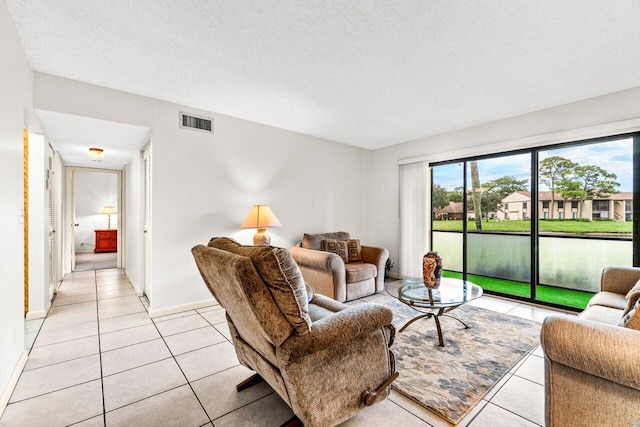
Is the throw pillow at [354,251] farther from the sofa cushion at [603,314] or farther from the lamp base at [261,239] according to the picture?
the sofa cushion at [603,314]

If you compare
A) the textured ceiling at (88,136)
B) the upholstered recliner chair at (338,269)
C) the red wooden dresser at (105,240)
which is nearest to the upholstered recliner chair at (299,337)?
the upholstered recliner chair at (338,269)

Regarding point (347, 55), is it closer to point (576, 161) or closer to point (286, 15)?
point (286, 15)

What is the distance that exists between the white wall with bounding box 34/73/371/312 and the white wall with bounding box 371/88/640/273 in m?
1.19

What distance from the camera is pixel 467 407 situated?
70.6 inches

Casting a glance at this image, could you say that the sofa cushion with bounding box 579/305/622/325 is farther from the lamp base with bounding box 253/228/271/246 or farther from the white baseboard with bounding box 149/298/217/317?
the white baseboard with bounding box 149/298/217/317

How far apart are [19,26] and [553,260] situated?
19.6ft

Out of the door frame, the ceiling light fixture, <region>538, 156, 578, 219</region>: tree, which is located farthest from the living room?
the door frame

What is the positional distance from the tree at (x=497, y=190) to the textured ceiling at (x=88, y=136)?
4.80 metres

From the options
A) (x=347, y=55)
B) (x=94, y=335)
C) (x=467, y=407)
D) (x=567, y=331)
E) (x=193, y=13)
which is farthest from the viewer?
(x=94, y=335)

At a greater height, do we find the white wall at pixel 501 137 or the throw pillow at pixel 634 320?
the white wall at pixel 501 137

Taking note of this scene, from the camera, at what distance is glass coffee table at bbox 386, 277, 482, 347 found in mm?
2589

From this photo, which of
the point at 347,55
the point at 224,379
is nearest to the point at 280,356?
the point at 224,379

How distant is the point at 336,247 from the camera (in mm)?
4371

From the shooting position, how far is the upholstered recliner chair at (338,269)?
3.79 meters
